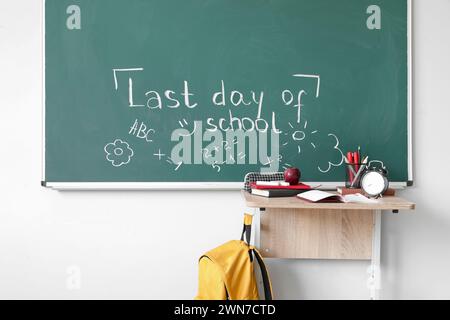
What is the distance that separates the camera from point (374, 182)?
5.69 feet

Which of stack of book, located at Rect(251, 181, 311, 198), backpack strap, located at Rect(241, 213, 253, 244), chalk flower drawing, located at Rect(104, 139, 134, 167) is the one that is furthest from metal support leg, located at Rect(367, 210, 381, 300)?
chalk flower drawing, located at Rect(104, 139, 134, 167)

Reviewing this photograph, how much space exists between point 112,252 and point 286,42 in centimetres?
133

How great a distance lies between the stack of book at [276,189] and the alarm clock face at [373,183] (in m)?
0.25

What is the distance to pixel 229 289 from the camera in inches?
65.6

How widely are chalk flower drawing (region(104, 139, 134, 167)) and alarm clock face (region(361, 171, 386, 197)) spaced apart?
1073mm

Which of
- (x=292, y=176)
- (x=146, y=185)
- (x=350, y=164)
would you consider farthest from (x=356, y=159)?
(x=146, y=185)

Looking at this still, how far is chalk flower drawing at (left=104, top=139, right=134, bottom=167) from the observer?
198 cm

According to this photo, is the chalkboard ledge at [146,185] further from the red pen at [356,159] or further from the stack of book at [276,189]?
the red pen at [356,159]

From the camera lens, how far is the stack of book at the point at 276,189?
1665 millimetres

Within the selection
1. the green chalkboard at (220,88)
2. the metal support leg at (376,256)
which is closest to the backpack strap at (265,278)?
the green chalkboard at (220,88)

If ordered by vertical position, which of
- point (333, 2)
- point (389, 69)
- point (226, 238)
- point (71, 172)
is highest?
point (333, 2)
